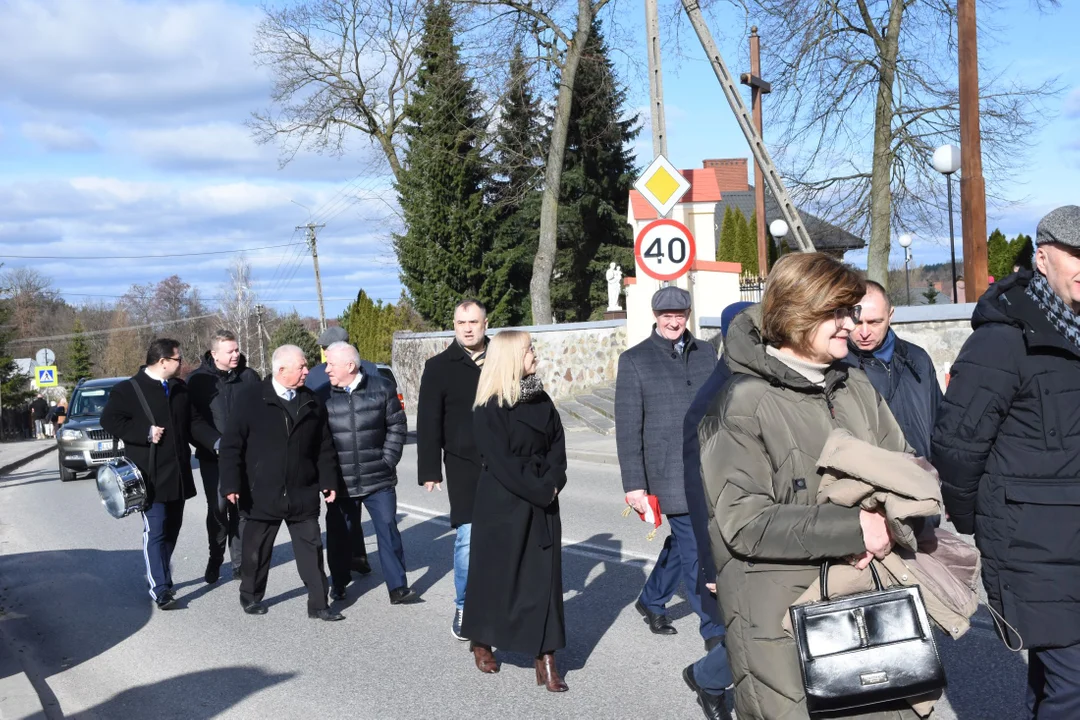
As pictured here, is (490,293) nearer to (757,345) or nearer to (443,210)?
(443,210)

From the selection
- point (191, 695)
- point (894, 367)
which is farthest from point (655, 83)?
point (191, 695)

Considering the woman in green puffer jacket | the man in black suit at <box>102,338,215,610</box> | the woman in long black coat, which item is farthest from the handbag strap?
the man in black suit at <box>102,338,215,610</box>

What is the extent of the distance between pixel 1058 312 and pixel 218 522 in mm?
7576

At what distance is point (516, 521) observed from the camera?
5.71 m

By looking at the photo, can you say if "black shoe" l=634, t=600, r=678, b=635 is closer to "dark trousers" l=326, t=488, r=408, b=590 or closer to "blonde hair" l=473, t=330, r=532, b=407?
"blonde hair" l=473, t=330, r=532, b=407

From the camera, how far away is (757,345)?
313 centimetres

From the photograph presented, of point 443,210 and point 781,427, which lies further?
point 443,210

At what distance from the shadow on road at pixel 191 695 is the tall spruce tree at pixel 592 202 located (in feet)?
98.0

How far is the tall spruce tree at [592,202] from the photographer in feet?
118

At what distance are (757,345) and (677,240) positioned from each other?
8760 millimetres

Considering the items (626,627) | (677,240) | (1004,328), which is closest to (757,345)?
(1004,328)

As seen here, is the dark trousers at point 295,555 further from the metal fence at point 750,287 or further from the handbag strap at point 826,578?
the metal fence at point 750,287

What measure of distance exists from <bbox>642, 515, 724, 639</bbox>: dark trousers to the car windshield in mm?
17979

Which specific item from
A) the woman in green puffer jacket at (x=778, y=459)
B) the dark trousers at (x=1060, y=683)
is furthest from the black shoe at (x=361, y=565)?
the dark trousers at (x=1060, y=683)
